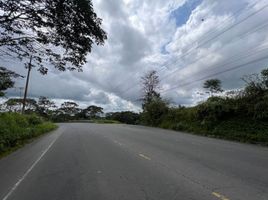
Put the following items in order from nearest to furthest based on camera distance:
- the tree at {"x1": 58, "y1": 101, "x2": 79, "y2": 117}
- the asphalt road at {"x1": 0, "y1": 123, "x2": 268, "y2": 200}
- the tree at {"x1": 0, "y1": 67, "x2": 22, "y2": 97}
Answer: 1. the asphalt road at {"x1": 0, "y1": 123, "x2": 268, "y2": 200}
2. the tree at {"x1": 0, "y1": 67, "x2": 22, "y2": 97}
3. the tree at {"x1": 58, "y1": 101, "x2": 79, "y2": 117}

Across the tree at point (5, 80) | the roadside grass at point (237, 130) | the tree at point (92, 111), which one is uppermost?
the tree at point (92, 111)

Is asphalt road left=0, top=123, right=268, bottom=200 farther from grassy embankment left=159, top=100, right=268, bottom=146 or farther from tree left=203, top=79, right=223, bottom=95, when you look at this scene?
tree left=203, top=79, right=223, bottom=95

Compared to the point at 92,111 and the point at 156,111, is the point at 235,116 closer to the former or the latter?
the point at 156,111

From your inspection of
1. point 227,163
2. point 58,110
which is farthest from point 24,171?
point 58,110

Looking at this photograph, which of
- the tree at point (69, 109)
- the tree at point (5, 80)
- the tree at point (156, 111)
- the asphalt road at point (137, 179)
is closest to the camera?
the asphalt road at point (137, 179)

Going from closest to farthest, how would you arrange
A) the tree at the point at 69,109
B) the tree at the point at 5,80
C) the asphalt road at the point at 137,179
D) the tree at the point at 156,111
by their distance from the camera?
the asphalt road at the point at 137,179 → the tree at the point at 5,80 → the tree at the point at 156,111 → the tree at the point at 69,109

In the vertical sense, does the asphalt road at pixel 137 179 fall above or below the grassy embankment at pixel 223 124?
below

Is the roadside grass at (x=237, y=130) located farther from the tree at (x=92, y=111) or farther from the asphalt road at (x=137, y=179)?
the tree at (x=92, y=111)

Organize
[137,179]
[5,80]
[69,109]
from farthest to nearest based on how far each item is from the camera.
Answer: [69,109] → [5,80] → [137,179]

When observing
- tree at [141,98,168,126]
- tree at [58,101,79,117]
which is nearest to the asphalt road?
tree at [141,98,168,126]

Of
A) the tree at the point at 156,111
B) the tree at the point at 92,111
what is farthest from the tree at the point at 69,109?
the tree at the point at 156,111

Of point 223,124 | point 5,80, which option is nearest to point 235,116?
point 223,124

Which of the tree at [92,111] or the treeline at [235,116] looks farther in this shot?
the tree at [92,111]

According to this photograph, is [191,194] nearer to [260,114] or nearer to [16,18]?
[16,18]
